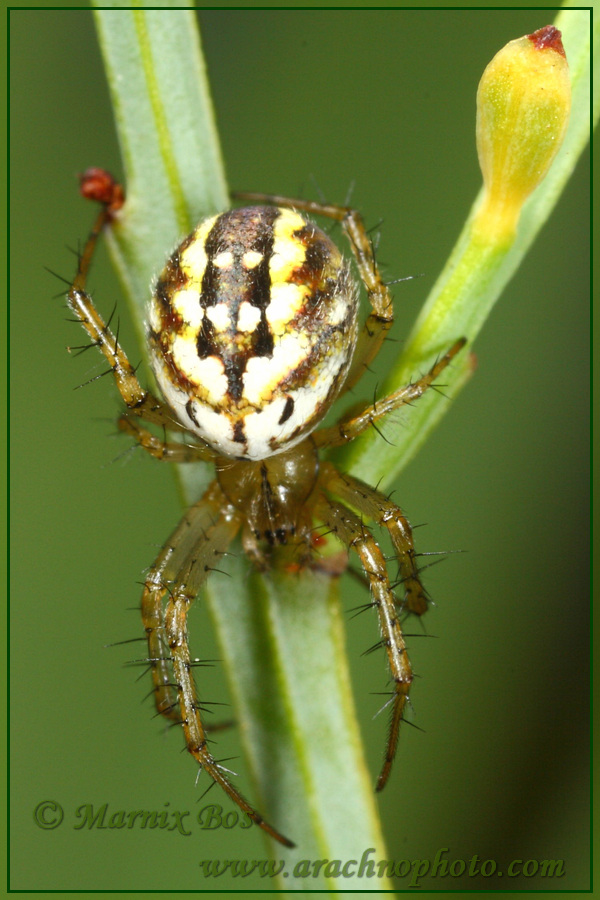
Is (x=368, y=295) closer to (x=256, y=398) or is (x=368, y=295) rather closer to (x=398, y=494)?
(x=256, y=398)

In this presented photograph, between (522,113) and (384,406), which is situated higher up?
(522,113)

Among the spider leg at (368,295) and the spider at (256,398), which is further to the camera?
the spider leg at (368,295)

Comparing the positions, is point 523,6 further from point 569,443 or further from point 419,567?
point 419,567

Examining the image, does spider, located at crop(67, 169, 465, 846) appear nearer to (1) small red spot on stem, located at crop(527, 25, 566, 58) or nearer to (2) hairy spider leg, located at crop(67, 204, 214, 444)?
(2) hairy spider leg, located at crop(67, 204, 214, 444)

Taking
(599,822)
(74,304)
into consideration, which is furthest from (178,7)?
(599,822)

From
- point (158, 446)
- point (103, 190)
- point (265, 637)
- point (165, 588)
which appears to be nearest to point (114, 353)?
point (158, 446)

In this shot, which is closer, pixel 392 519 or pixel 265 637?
pixel 265 637

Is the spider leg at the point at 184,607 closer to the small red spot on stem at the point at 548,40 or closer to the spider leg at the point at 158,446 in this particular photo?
the spider leg at the point at 158,446

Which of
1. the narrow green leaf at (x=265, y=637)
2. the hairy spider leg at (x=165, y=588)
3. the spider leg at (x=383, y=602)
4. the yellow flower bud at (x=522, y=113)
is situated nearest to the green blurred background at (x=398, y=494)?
the hairy spider leg at (x=165, y=588)
